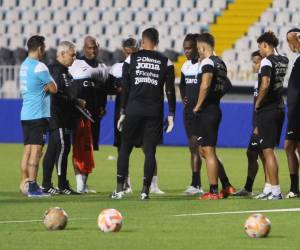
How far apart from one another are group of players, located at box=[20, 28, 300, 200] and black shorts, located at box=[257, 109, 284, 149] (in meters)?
0.01

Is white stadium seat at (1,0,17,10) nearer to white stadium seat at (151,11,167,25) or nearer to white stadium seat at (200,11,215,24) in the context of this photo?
white stadium seat at (151,11,167,25)

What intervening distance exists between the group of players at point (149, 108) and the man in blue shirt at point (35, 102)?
13 millimetres

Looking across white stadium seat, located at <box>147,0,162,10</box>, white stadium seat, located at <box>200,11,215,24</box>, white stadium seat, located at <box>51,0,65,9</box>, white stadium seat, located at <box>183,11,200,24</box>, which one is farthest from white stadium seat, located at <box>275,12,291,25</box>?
white stadium seat, located at <box>51,0,65,9</box>

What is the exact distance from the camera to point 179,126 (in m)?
29.2

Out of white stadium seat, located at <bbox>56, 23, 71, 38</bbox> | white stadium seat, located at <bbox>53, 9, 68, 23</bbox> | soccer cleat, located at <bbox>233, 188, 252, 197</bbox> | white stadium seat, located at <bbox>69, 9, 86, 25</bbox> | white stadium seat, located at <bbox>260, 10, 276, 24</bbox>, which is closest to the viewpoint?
soccer cleat, located at <bbox>233, 188, 252, 197</bbox>

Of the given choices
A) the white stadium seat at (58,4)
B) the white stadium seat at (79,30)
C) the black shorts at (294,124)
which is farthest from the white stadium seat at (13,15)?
the black shorts at (294,124)

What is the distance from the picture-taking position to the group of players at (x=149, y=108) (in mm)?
14039

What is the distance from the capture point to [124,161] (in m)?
14.1

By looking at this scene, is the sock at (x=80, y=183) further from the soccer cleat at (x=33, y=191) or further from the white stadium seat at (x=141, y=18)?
the white stadium seat at (x=141, y=18)

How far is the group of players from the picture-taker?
14039mm

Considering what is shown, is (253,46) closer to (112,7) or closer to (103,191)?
(112,7)

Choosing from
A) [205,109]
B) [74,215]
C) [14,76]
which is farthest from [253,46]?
[74,215]

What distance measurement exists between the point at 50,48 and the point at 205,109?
19.7m

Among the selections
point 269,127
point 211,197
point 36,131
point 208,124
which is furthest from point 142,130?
point 269,127
